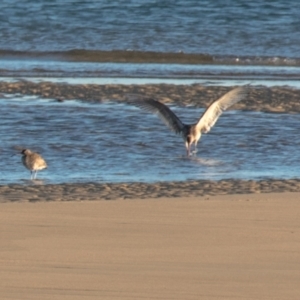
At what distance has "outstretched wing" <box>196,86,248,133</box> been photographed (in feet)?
34.7

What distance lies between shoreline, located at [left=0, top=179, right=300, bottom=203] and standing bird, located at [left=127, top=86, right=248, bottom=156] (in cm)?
183

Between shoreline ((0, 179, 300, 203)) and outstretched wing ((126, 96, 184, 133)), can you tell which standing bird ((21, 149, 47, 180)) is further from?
outstretched wing ((126, 96, 184, 133))

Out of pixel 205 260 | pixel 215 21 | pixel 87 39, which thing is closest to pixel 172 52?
pixel 87 39

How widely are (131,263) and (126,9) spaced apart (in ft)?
72.6

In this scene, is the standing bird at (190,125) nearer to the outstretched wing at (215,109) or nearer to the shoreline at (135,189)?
the outstretched wing at (215,109)

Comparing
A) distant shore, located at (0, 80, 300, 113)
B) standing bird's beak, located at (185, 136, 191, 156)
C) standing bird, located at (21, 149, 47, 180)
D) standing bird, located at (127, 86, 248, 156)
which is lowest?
standing bird, located at (21, 149, 47, 180)

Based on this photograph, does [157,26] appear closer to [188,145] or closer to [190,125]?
[190,125]

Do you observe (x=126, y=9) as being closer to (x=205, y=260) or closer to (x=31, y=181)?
(x=31, y=181)

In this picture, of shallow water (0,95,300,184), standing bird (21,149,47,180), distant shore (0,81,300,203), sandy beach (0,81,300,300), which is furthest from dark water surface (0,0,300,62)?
sandy beach (0,81,300,300)

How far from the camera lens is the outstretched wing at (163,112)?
10.6 m

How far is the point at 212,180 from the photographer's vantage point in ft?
28.2

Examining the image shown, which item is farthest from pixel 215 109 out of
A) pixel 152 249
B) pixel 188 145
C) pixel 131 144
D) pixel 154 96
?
pixel 152 249

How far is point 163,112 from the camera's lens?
35.2 ft

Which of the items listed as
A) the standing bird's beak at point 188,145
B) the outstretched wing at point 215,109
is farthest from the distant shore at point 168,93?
the standing bird's beak at point 188,145
